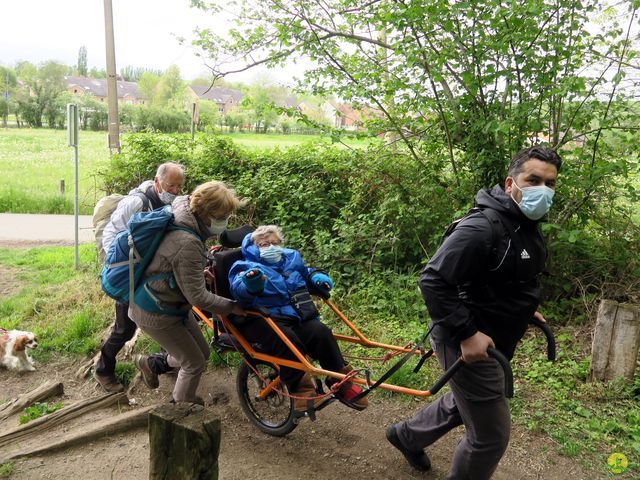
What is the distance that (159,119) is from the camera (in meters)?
33.4

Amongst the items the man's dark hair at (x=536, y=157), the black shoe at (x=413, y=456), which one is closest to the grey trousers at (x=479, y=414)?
the black shoe at (x=413, y=456)

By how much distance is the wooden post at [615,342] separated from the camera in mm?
4410

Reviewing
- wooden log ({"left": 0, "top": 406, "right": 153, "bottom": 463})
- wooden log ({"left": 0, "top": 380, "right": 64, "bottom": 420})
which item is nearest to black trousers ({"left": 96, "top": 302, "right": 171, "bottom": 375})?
wooden log ({"left": 0, "top": 380, "right": 64, "bottom": 420})

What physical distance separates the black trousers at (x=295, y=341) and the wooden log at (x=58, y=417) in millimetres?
1538

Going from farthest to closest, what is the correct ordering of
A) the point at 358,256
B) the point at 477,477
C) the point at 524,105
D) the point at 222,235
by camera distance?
the point at 358,256, the point at 524,105, the point at 222,235, the point at 477,477

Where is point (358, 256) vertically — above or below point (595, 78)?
below

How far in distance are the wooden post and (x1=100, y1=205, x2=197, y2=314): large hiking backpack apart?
11.7 feet

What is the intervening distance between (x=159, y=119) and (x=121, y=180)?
26.1 meters

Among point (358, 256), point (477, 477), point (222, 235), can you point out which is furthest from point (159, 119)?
point (477, 477)

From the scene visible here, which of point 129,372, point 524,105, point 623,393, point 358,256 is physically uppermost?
point 524,105

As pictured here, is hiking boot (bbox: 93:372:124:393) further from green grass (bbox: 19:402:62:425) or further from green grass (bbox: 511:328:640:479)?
green grass (bbox: 511:328:640:479)

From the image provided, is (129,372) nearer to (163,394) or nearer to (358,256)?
(163,394)

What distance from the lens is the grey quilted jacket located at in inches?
136

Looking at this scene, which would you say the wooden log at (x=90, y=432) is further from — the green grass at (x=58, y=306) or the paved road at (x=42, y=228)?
the paved road at (x=42, y=228)
